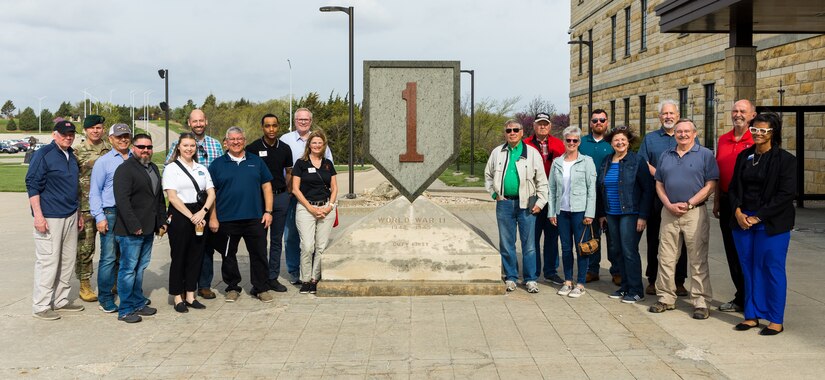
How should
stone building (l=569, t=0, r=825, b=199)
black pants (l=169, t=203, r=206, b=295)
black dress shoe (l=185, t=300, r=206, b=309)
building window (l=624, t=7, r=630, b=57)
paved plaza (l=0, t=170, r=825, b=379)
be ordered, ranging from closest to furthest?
paved plaza (l=0, t=170, r=825, b=379), black pants (l=169, t=203, r=206, b=295), black dress shoe (l=185, t=300, r=206, b=309), stone building (l=569, t=0, r=825, b=199), building window (l=624, t=7, r=630, b=57)

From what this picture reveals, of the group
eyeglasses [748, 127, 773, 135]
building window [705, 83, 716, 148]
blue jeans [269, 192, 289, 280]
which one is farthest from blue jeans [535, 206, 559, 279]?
building window [705, 83, 716, 148]

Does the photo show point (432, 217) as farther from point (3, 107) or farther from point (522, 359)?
point (3, 107)

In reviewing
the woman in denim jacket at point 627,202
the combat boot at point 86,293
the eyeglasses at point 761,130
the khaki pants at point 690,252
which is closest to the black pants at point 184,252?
the combat boot at point 86,293

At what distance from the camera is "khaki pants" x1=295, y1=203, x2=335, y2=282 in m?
8.41

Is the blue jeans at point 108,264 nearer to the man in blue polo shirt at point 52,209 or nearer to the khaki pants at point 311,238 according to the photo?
the man in blue polo shirt at point 52,209

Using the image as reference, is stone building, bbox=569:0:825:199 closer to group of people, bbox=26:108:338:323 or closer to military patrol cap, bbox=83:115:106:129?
group of people, bbox=26:108:338:323

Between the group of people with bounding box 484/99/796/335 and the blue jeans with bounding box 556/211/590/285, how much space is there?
0.01 metres

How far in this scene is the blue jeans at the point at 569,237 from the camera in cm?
833

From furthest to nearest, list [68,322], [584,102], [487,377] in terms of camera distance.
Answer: [584,102]
[68,322]
[487,377]

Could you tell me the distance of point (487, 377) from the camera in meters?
5.36

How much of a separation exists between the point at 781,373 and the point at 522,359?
1.80 metres

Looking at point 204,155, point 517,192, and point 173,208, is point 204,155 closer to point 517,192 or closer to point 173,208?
point 173,208

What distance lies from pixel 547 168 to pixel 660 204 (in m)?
1.39

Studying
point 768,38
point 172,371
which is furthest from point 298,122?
point 768,38
